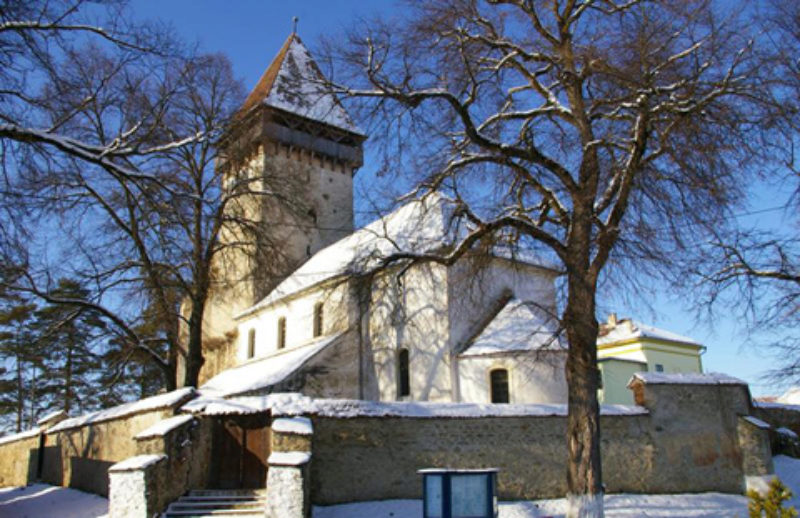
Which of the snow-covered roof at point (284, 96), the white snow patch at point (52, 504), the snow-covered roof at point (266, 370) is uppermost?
the snow-covered roof at point (284, 96)

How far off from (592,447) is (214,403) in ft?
25.0

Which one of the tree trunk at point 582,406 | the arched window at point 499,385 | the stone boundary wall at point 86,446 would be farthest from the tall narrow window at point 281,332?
the tree trunk at point 582,406

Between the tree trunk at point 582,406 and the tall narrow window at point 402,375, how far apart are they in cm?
1028

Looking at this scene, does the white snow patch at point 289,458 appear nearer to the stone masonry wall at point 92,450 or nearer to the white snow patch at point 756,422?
the stone masonry wall at point 92,450

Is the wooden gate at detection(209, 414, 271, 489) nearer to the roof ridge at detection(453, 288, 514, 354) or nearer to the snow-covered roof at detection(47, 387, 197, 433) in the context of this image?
the snow-covered roof at detection(47, 387, 197, 433)

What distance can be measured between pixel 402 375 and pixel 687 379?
28.2ft

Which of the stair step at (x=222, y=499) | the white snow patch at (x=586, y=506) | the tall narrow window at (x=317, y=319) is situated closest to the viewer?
the white snow patch at (x=586, y=506)

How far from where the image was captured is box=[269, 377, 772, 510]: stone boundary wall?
12.8m

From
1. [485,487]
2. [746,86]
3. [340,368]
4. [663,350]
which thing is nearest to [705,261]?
[746,86]

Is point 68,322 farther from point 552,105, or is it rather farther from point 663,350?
point 663,350

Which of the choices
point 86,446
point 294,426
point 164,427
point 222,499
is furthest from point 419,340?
point 86,446

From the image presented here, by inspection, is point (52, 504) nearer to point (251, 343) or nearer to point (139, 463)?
point (139, 463)

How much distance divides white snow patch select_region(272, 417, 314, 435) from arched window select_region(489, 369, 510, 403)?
299 inches

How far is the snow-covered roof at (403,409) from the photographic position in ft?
41.9
